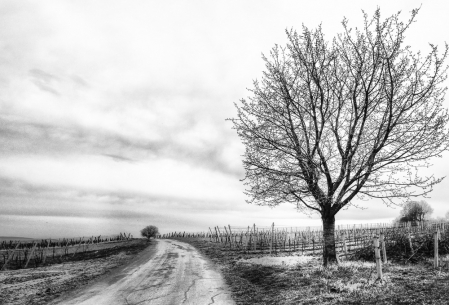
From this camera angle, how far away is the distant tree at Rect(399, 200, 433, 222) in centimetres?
9381

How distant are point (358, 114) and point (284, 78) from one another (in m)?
3.87

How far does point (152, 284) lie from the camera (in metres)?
11.9

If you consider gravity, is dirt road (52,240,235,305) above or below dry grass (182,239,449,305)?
below

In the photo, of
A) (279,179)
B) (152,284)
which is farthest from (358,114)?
(152,284)

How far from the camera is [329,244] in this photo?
13008mm

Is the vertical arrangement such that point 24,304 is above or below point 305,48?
below

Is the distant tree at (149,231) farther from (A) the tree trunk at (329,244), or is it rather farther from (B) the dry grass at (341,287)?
(A) the tree trunk at (329,244)

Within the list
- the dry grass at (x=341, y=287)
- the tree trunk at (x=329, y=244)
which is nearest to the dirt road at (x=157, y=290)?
the dry grass at (x=341, y=287)

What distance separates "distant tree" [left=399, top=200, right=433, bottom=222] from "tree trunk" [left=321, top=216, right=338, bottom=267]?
97540 millimetres

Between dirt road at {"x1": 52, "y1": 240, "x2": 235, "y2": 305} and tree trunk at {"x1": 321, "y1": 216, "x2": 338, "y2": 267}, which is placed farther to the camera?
tree trunk at {"x1": 321, "y1": 216, "x2": 338, "y2": 267}

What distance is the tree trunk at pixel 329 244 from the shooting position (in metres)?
12.9

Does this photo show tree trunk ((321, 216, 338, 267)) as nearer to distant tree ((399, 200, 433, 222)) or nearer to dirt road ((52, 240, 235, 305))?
dirt road ((52, 240, 235, 305))

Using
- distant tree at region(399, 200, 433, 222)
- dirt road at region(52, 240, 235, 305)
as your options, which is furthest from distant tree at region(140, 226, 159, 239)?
distant tree at region(399, 200, 433, 222)

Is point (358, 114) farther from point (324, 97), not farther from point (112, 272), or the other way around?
point (112, 272)
